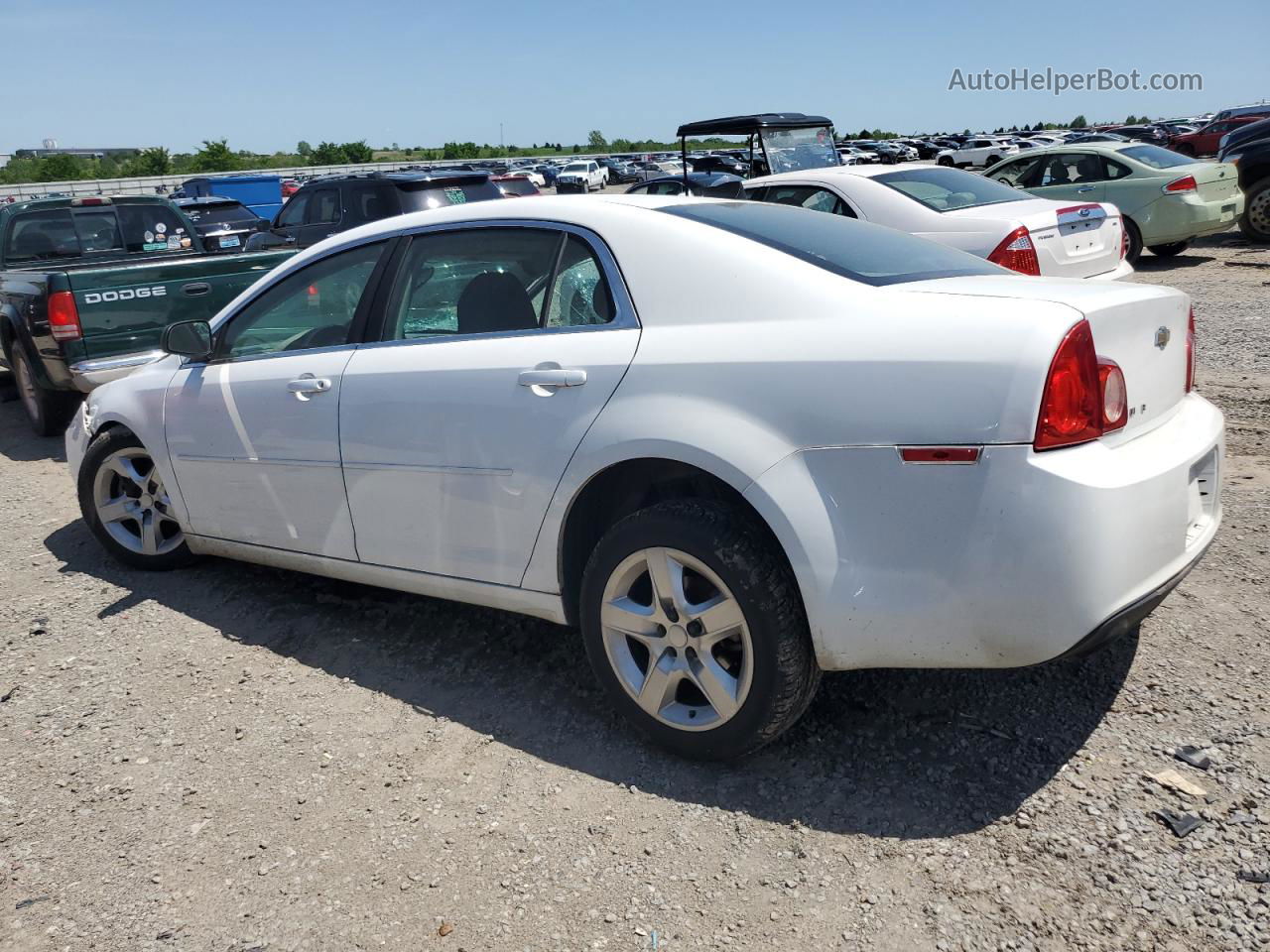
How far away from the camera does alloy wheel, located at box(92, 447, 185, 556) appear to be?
4.75m

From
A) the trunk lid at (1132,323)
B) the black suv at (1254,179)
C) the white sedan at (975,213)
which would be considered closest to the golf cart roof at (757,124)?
the white sedan at (975,213)

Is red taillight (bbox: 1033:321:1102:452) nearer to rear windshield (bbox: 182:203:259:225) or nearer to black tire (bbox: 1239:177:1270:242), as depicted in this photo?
black tire (bbox: 1239:177:1270:242)

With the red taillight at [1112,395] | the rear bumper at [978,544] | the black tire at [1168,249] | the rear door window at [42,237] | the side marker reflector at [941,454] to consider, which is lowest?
the black tire at [1168,249]

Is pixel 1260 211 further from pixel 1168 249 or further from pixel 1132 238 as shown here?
pixel 1132 238

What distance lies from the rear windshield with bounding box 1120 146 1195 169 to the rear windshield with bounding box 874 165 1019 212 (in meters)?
5.01

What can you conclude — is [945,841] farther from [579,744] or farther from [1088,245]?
[1088,245]

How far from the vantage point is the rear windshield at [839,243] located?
298 centimetres

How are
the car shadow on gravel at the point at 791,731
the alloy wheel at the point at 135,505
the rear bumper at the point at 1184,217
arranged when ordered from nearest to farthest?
the car shadow on gravel at the point at 791,731
the alloy wheel at the point at 135,505
the rear bumper at the point at 1184,217

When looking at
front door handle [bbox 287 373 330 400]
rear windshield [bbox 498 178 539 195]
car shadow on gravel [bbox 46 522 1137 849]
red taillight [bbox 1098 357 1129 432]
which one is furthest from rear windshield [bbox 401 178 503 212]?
rear windshield [bbox 498 178 539 195]

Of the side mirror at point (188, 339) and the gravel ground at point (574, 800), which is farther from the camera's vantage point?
the side mirror at point (188, 339)

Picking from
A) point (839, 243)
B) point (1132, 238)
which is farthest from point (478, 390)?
point (1132, 238)

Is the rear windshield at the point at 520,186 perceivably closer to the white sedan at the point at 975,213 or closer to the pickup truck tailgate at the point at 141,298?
the white sedan at the point at 975,213

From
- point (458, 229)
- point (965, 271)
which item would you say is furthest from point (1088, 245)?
point (458, 229)

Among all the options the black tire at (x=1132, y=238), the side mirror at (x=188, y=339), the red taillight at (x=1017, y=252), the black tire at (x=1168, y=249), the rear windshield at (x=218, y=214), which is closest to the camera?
the side mirror at (x=188, y=339)
